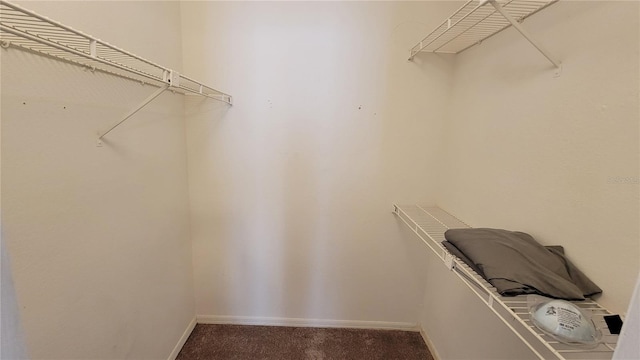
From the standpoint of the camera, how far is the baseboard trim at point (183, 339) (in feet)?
5.49

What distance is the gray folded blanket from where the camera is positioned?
2.46ft

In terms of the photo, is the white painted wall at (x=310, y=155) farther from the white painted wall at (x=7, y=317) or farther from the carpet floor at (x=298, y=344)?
the white painted wall at (x=7, y=317)

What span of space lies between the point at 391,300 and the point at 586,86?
1665mm

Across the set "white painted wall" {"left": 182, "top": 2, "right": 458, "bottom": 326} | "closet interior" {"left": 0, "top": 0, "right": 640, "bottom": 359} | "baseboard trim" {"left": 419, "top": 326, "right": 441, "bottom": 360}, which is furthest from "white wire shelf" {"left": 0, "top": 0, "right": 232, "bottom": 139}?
"baseboard trim" {"left": 419, "top": 326, "right": 441, "bottom": 360}

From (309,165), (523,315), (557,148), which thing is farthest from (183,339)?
(557,148)

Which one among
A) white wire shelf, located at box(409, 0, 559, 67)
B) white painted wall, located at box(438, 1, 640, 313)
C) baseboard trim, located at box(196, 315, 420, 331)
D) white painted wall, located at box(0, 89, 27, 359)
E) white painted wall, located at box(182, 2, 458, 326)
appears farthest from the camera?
baseboard trim, located at box(196, 315, 420, 331)

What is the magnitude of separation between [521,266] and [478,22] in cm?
104

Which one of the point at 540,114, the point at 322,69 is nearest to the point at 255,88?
the point at 322,69

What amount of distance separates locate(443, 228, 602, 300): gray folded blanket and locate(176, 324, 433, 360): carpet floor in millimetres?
1199

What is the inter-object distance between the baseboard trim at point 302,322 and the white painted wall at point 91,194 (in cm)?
41

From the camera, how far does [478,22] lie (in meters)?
1.17

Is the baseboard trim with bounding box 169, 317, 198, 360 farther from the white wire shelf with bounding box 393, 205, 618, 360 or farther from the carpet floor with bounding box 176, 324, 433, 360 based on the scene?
the white wire shelf with bounding box 393, 205, 618, 360

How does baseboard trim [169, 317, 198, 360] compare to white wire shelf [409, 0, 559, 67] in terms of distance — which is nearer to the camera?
white wire shelf [409, 0, 559, 67]

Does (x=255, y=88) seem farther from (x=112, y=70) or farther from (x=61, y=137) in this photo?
(x=61, y=137)
